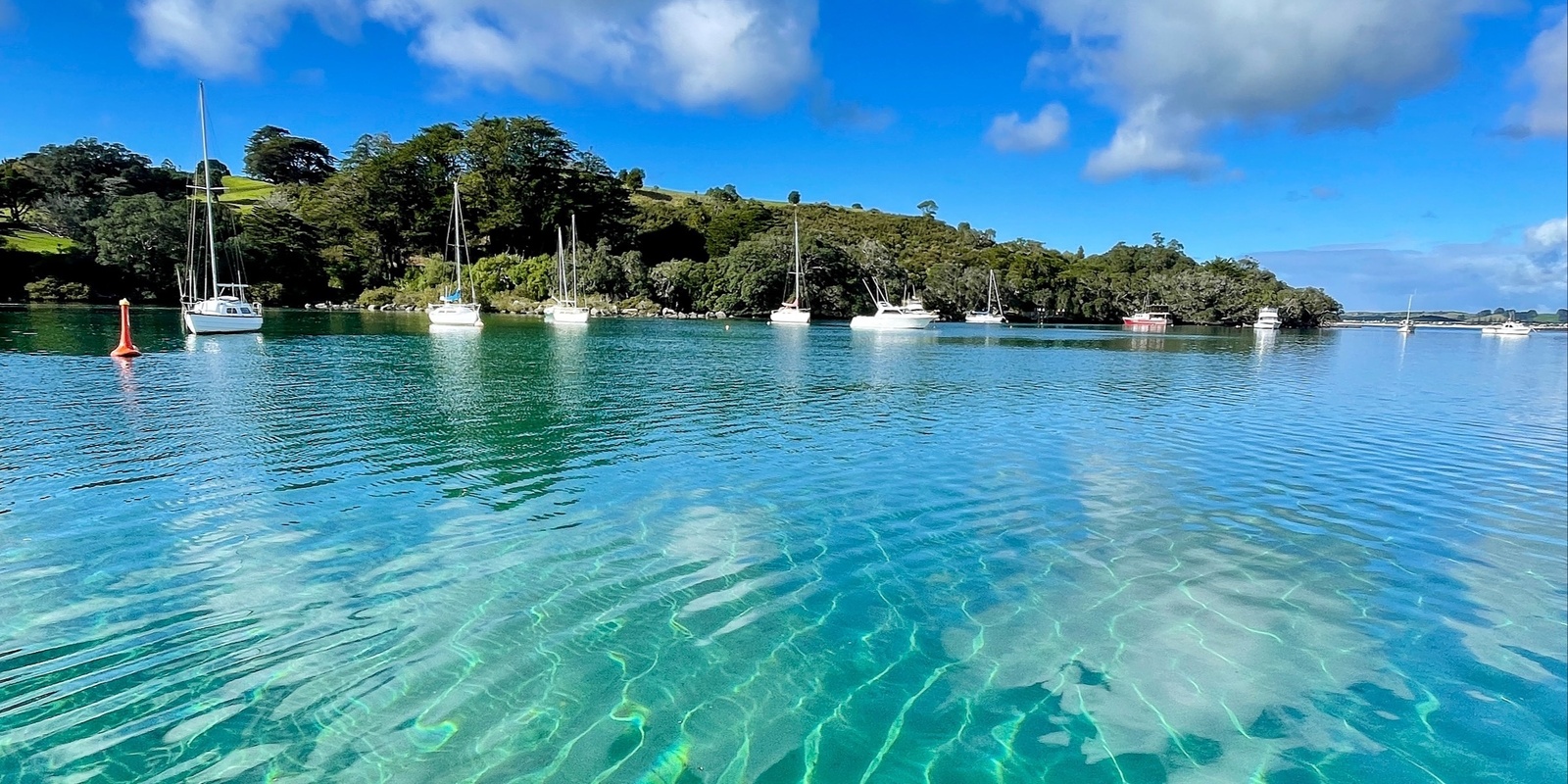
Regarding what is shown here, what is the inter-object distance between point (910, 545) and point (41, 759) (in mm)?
8217

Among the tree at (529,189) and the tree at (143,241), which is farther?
the tree at (529,189)

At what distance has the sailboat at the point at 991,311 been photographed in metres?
127

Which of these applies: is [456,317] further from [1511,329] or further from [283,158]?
[1511,329]

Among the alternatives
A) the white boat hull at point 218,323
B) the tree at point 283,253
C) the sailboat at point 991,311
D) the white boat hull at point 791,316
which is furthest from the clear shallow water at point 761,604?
the sailboat at point 991,311

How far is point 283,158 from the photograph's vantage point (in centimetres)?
14912

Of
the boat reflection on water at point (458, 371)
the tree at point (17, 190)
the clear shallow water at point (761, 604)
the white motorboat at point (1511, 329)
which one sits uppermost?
the tree at point (17, 190)

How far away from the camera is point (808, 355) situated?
4512cm

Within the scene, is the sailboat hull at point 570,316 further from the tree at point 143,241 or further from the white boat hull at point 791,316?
the tree at point 143,241

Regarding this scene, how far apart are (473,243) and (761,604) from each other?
121062mm

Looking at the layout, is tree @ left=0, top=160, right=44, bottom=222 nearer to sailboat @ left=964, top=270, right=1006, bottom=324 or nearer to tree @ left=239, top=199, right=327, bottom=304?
tree @ left=239, top=199, right=327, bottom=304

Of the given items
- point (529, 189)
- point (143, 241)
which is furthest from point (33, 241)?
A: point (529, 189)

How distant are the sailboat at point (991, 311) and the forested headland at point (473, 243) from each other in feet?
7.49

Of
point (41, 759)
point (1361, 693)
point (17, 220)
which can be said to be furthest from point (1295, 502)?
point (17, 220)

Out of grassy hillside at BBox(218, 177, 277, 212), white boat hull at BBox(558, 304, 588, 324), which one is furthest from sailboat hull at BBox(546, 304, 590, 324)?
grassy hillside at BBox(218, 177, 277, 212)
